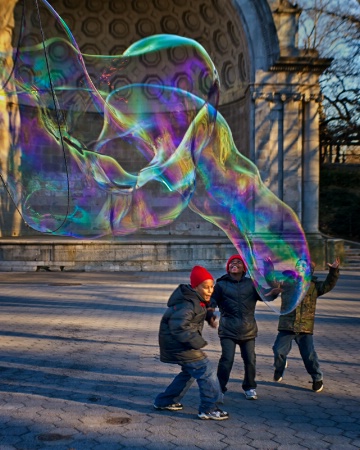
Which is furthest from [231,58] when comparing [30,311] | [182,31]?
[30,311]

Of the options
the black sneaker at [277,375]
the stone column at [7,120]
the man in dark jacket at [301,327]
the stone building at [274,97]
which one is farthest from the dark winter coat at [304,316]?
the stone column at [7,120]

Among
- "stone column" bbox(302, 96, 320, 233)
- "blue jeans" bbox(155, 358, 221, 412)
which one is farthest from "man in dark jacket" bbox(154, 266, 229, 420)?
"stone column" bbox(302, 96, 320, 233)

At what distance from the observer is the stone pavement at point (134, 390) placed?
4723 mm

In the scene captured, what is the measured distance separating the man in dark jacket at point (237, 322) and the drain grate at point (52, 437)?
172 cm

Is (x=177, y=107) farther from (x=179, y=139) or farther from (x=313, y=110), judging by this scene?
(x=313, y=110)

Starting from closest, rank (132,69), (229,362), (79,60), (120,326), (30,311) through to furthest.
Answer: (229,362) < (79,60) < (120,326) < (30,311) < (132,69)

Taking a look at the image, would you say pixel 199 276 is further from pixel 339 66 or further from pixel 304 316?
pixel 339 66

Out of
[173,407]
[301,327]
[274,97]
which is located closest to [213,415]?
[173,407]

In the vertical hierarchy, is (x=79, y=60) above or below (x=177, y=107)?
above

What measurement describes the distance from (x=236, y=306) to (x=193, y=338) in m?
0.89

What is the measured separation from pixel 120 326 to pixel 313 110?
13446 millimetres

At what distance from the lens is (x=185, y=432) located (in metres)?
4.84

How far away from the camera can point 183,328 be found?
5.07 m

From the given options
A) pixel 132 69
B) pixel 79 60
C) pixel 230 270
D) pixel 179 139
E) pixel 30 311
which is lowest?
pixel 30 311
